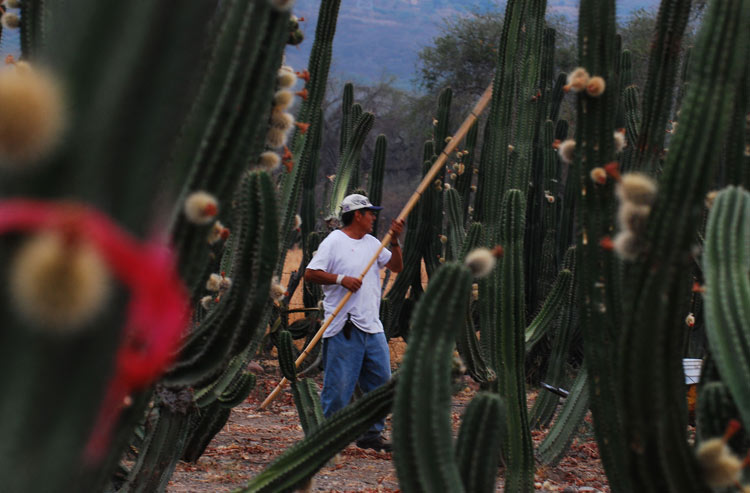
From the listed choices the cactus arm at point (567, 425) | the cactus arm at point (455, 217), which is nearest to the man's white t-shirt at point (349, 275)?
the cactus arm at point (455, 217)

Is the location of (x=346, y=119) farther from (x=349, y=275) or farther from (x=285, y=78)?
(x=285, y=78)

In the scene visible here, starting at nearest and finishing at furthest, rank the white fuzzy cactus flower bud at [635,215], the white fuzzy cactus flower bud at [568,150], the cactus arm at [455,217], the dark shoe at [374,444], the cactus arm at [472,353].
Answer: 1. the white fuzzy cactus flower bud at [635,215]
2. the white fuzzy cactus flower bud at [568,150]
3. the cactus arm at [472,353]
4. the dark shoe at [374,444]
5. the cactus arm at [455,217]

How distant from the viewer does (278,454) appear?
23.3 ft

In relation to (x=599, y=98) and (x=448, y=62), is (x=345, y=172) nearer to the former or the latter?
(x=599, y=98)

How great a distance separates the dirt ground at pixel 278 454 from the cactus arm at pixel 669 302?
10.1 ft

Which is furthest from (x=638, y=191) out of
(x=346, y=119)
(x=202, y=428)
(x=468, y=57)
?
(x=468, y=57)

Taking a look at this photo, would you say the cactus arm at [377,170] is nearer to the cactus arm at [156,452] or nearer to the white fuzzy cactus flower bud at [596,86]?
the cactus arm at [156,452]

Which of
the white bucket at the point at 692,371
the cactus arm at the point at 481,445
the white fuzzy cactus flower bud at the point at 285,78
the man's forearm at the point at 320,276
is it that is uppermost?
the white fuzzy cactus flower bud at the point at 285,78

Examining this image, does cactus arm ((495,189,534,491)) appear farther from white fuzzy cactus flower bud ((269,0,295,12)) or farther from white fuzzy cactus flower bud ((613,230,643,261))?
white fuzzy cactus flower bud ((269,0,295,12))

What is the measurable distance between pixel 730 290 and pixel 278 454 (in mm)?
5167

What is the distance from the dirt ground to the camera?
6.07 meters

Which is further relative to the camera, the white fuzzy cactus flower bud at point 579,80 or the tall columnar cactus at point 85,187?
the white fuzzy cactus flower bud at point 579,80

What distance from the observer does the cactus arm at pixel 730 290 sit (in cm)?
256

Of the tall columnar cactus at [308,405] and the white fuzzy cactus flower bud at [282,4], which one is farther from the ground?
the white fuzzy cactus flower bud at [282,4]
